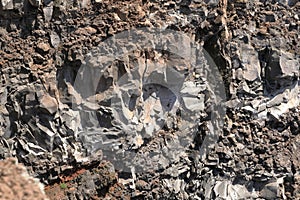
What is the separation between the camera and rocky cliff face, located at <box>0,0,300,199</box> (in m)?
7.97

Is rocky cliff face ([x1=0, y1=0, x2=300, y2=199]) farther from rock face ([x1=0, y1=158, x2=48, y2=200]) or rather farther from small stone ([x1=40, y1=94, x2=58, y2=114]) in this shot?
rock face ([x1=0, y1=158, x2=48, y2=200])

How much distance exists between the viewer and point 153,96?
29.0 ft

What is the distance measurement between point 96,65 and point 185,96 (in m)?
1.73

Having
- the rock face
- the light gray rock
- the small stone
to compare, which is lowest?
the rock face

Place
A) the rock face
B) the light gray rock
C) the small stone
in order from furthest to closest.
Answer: the light gray rock
the small stone
the rock face

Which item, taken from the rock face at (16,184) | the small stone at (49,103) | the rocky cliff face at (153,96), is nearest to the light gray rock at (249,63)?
the rocky cliff face at (153,96)

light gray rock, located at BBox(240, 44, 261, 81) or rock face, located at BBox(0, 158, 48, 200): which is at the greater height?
light gray rock, located at BBox(240, 44, 261, 81)

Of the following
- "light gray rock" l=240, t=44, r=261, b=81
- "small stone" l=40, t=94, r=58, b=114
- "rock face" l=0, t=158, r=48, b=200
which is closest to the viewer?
"rock face" l=0, t=158, r=48, b=200

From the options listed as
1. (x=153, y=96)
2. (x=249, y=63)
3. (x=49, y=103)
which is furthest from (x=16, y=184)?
(x=249, y=63)

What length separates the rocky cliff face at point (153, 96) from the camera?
26.1ft

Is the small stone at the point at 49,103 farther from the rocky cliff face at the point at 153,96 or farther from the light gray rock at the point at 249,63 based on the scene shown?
the light gray rock at the point at 249,63

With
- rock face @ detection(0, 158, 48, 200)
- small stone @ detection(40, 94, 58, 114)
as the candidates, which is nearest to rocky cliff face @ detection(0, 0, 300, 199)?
small stone @ detection(40, 94, 58, 114)

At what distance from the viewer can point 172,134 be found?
9.17 metres

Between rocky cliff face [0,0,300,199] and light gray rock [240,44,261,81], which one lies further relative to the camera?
light gray rock [240,44,261,81]
